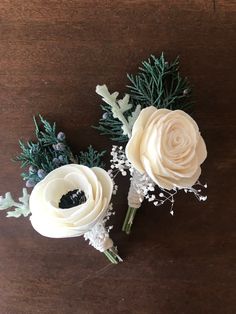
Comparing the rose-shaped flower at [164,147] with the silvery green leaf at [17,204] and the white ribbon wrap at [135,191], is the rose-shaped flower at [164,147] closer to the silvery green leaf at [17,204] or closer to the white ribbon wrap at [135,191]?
the white ribbon wrap at [135,191]

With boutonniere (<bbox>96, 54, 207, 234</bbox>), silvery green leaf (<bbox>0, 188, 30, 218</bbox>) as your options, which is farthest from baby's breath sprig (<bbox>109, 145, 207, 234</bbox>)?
silvery green leaf (<bbox>0, 188, 30, 218</bbox>)

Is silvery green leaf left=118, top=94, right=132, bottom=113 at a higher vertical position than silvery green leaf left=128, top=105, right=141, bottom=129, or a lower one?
higher

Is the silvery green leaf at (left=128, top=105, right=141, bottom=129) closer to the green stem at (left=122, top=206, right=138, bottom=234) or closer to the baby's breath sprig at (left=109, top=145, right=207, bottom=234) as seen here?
the baby's breath sprig at (left=109, top=145, right=207, bottom=234)

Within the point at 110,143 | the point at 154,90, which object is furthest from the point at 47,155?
the point at 154,90

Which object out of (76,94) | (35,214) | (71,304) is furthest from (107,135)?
(71,304)

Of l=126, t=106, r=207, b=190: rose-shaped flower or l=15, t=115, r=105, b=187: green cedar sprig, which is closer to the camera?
l=126, t=106, r=207, b=190: rose-shaped flower

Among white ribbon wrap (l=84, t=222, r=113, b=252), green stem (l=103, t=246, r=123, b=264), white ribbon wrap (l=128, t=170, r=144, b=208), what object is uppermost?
white ribbon wrap (l=128, t=170, r=144, b=208)

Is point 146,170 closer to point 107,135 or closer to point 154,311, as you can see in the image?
point 107,135

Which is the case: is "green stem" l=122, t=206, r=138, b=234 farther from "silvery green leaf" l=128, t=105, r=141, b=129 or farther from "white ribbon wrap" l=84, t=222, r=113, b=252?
"silvery green leaf" l=128, t=105, r=141, b=129
